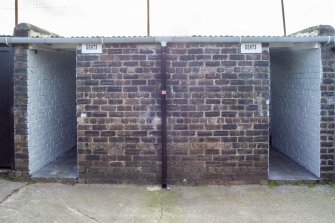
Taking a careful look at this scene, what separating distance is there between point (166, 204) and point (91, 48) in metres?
2.92

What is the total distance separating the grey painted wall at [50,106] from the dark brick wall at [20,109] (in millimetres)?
87

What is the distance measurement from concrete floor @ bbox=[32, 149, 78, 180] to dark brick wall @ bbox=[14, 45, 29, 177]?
330 millimetres

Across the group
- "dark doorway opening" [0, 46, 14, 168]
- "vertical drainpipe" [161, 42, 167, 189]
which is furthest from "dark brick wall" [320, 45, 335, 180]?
"dark doorway opening" [0, 46, 14, 168]

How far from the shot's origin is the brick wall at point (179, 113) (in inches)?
256

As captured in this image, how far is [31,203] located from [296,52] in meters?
5.55

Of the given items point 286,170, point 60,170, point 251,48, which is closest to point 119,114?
point 60,170

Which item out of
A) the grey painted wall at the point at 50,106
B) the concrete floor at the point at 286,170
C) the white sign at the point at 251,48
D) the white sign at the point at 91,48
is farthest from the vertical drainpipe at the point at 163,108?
the grey painted wall at the point at 50,106

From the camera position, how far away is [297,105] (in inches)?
300

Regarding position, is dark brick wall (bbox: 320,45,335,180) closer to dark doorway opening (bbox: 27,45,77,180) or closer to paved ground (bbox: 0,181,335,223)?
paved ground (bbox: 0,181,335,223)

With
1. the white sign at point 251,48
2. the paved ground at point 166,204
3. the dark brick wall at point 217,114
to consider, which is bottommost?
the paved ground at point 166,204

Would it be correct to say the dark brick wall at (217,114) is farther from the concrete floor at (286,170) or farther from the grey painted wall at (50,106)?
the grey painted wall at (50,106)

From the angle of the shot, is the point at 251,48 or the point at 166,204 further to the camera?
the point at 251,48

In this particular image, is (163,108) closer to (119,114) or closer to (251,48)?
(119,114)

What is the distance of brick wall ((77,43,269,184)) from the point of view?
650cm
